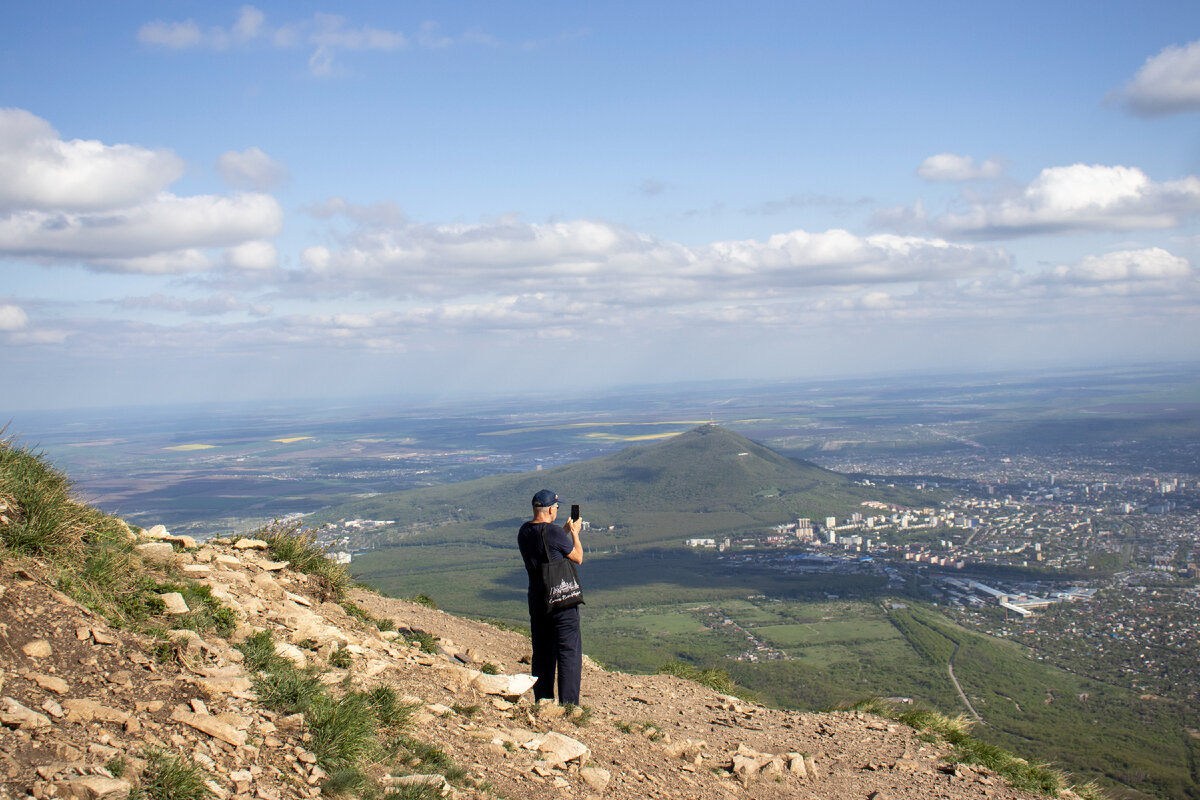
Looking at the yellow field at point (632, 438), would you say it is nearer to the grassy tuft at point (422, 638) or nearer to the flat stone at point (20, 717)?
the grassy tuft at point (422, 638)

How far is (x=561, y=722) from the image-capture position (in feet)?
25.5

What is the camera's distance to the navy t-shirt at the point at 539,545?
789cm

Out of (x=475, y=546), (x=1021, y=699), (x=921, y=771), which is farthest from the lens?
(x=475, y=546)

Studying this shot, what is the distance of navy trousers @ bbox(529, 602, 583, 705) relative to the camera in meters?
8.05

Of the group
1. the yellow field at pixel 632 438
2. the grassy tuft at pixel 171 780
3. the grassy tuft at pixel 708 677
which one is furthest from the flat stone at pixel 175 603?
the yellow field at pixel 632 438

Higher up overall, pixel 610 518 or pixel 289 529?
pixel 289 529

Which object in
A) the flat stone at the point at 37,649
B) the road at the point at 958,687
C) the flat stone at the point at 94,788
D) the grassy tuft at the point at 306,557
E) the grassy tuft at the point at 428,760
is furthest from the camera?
the road at the point at 958,687

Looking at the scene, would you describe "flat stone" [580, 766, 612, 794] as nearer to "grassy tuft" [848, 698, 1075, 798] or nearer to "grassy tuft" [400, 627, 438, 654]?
"grassy tuft" [400, 627, 438, 654]

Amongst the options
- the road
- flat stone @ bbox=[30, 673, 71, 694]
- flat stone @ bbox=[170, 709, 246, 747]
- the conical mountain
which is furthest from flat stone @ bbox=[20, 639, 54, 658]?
the conical mountain

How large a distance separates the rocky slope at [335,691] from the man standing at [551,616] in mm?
310

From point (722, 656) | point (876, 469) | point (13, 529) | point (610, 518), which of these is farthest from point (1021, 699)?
point (876, 469)

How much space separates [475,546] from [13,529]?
75082mm

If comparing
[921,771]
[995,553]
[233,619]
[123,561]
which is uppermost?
[123,561]

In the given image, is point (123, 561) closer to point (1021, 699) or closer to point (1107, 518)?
point (1021, 699)
